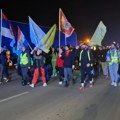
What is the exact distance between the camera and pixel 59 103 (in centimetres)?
1146

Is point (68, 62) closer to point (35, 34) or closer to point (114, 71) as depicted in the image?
point (114, 71)

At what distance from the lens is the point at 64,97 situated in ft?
41.6

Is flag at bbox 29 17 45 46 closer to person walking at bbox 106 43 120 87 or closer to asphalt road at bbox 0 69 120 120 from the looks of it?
asphalt road at bbox 0 69 120 120

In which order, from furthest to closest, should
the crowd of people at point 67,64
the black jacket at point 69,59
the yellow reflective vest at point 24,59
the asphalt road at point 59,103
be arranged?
1. the yellow reflective vest at point 24,59
2. the black jacket at point 69,59
3. the crowd of people at point 67,64
4. the asphalt road at point 59,103

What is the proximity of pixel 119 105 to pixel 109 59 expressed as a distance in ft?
18.0

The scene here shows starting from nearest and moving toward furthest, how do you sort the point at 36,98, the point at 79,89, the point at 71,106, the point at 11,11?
the point at 71,106 < the point at 36,98 < the point at 79,89 < the point at 11,11

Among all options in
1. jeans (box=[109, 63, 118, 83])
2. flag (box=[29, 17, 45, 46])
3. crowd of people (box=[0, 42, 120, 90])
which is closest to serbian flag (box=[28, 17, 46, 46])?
flag (box=[29, 17, 45, 46])

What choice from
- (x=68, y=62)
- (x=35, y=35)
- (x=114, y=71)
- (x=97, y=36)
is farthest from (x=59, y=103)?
(x=97, y=36)

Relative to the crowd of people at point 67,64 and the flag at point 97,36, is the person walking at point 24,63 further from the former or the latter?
the flag at point 97,36

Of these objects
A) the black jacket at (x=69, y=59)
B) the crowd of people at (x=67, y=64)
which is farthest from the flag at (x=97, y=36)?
the black jacket at (x=69, y=59)

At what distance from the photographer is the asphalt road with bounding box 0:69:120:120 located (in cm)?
963

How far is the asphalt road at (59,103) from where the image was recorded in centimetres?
963

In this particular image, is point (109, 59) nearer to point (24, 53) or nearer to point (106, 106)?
point (24, 53)

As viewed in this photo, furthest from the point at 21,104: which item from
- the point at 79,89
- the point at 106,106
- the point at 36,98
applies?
the point at 79,89
